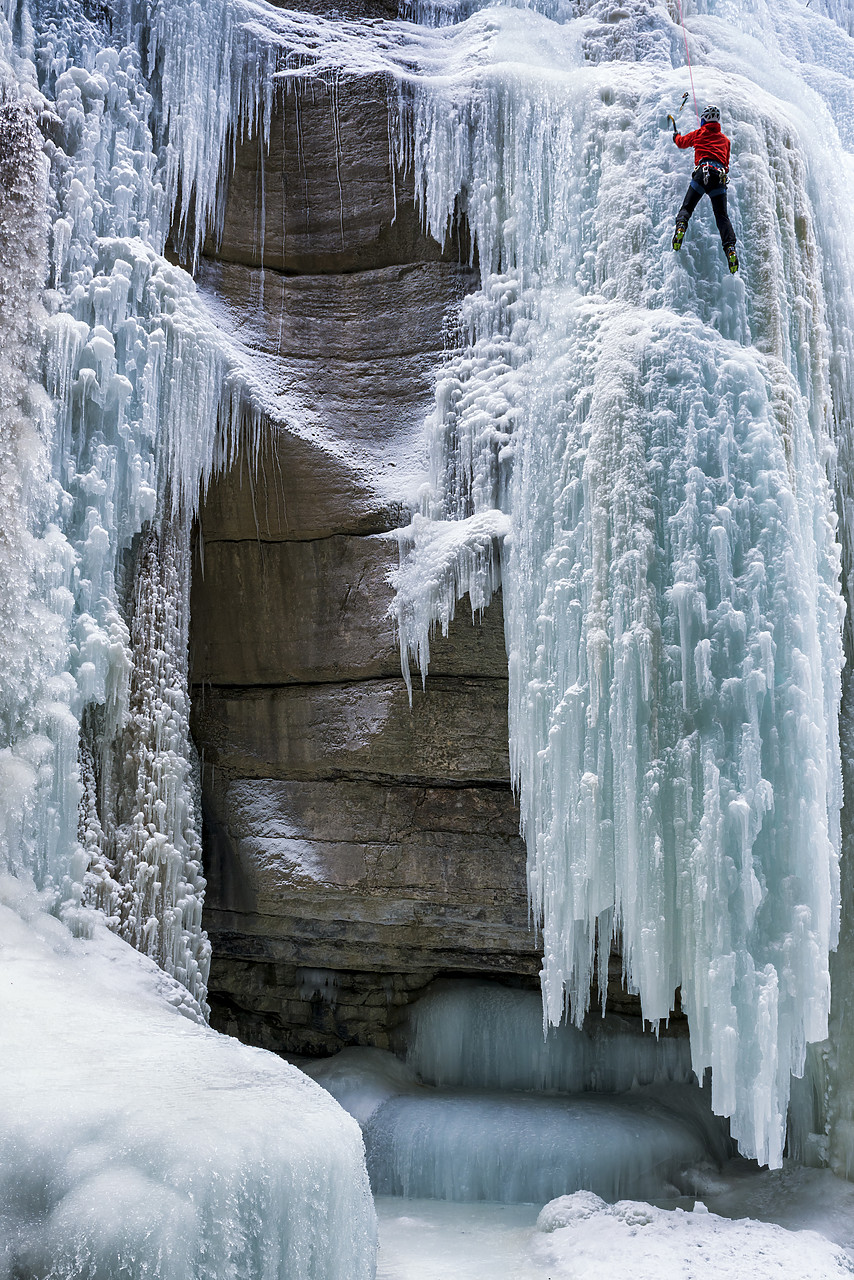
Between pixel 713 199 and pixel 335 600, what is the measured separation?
271 centimetres

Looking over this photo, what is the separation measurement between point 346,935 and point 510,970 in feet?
3.58

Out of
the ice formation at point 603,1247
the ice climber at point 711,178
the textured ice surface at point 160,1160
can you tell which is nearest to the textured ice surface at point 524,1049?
the ice formation at point 603,1247

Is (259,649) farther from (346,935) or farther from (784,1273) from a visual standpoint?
(784,1273)

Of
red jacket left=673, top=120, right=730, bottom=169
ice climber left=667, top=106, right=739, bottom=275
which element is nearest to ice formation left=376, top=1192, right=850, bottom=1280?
ice climber left=667, top=106, right=739, bottom=275

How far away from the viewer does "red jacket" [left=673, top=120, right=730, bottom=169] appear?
185 inches

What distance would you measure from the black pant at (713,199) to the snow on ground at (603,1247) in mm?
4386

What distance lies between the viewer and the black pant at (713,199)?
4.64 metres

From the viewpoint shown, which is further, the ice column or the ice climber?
the ice climber

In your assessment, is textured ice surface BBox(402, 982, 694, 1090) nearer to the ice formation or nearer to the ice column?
the ice formation

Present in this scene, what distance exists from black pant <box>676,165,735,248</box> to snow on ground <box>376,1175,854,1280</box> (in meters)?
4.39

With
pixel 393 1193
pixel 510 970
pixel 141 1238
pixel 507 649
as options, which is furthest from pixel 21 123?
pixel 393 1193

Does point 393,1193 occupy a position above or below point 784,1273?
below

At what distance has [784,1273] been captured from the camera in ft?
13.6

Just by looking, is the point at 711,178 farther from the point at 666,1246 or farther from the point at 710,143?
the point at 666,1246
